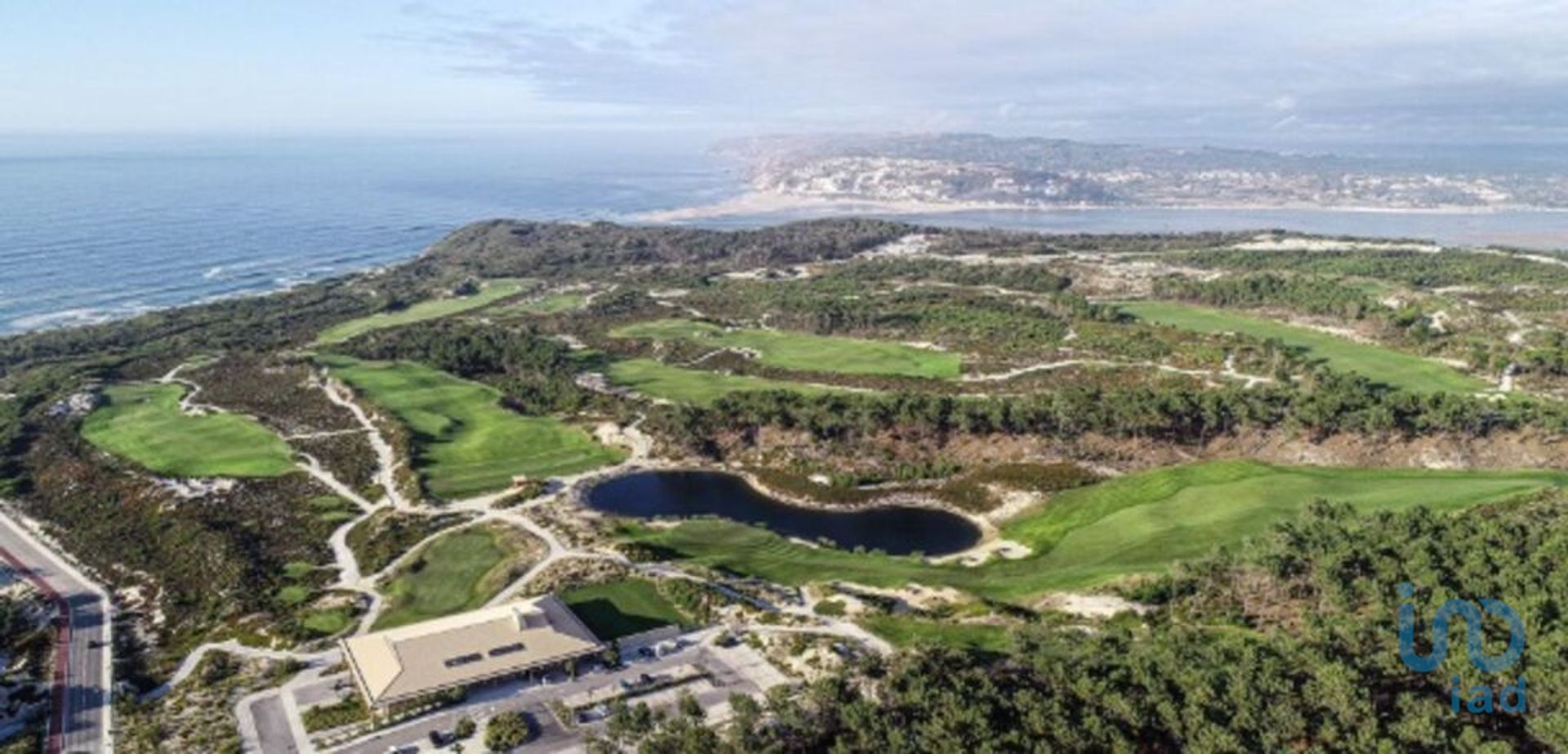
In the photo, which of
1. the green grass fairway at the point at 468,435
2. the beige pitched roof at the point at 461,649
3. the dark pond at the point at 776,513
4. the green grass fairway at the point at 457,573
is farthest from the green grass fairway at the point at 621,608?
the green grass fairway at the point at 468,435

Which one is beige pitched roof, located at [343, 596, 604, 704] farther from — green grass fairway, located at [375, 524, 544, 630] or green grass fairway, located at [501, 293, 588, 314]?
green grass fairway, located at [501, 293, 588, 314]

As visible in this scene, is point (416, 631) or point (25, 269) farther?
point (25, 269)

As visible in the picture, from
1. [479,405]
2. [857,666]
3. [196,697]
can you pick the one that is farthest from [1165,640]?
[479,405]

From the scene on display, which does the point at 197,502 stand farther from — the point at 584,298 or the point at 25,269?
the point at 25,269

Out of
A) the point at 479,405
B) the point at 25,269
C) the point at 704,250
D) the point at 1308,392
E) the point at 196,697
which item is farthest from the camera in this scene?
the point at 704,250

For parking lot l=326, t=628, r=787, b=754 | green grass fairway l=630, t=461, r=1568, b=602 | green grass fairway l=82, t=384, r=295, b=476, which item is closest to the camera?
parking lot l=326, t=628, r=787, b=754

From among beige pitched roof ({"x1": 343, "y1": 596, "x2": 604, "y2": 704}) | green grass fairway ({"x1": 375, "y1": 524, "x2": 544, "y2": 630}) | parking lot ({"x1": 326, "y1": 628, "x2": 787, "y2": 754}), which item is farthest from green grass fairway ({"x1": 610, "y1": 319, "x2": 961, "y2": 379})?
beige pitched roof ({"x1": 343, "y1": 596, "x2": 604, "y2": 704})
